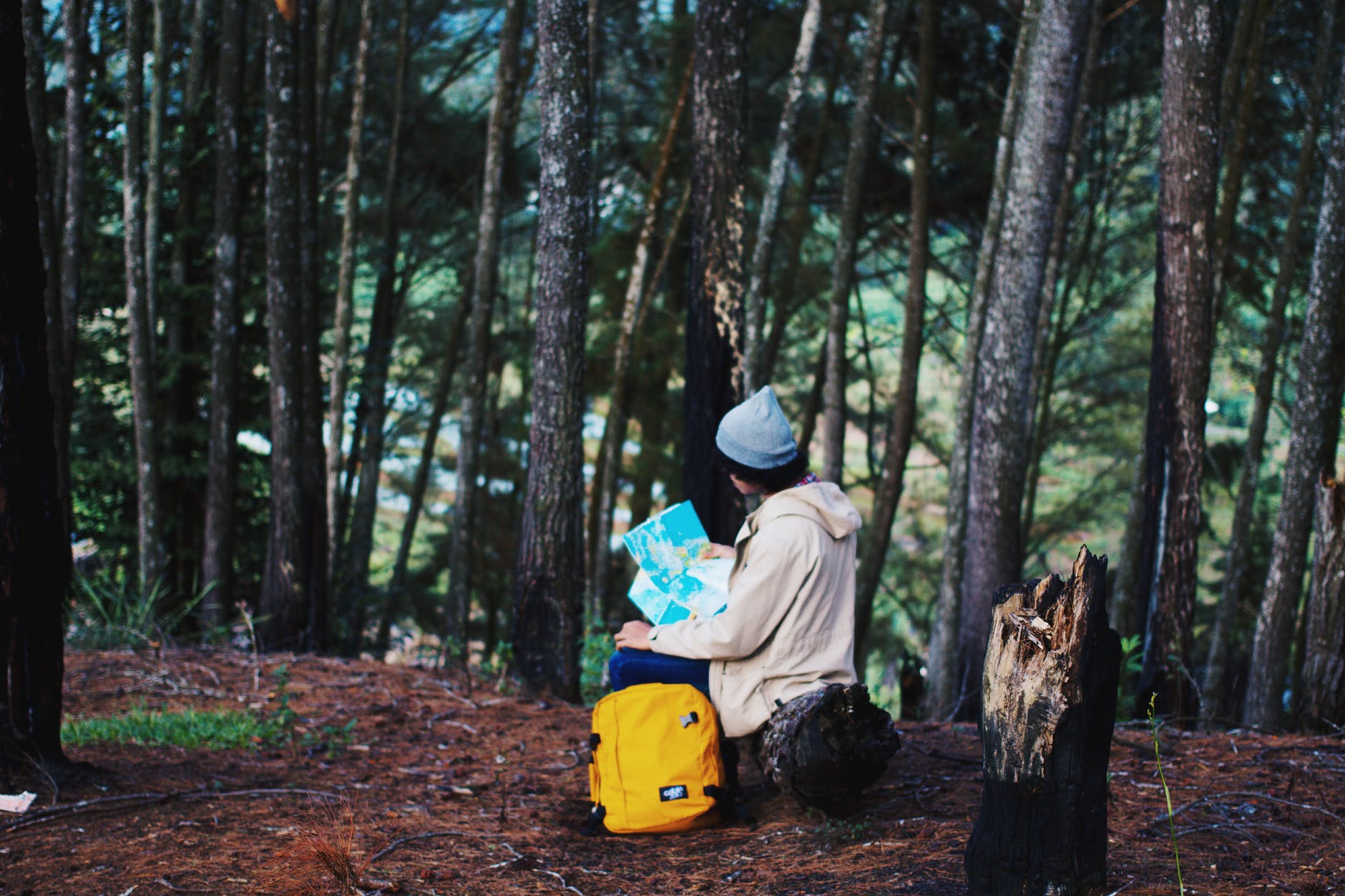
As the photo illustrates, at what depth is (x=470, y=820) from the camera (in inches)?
152

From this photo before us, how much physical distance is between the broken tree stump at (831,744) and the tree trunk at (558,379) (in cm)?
295

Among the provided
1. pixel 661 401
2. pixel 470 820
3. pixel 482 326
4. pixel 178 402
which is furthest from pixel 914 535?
pixel 470 820

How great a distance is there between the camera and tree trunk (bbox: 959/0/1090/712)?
6.12 m

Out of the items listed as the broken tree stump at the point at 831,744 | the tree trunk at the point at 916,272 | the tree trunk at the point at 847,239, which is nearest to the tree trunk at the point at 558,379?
the broken tree stump at the point at 831,744

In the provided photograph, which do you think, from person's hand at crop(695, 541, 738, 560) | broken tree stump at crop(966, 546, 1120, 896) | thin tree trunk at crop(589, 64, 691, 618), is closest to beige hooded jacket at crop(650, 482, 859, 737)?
person's hand at crop(695, 541, 738, 560)

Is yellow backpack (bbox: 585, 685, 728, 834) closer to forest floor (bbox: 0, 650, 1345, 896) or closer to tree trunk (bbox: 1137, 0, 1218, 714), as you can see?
forest floor (bbox: 0, 650, 1345, 896)

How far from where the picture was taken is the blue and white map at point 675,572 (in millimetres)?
3781

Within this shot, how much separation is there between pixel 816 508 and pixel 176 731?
3279 mm

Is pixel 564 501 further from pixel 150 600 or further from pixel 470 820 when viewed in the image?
pixel 150 600

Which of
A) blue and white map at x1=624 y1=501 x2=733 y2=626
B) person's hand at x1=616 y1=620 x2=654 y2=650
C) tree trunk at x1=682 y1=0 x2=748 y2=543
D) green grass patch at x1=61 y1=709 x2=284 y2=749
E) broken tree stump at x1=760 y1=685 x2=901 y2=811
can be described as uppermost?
tree trunk at x1=682 y1=0 x2=748 y2=543

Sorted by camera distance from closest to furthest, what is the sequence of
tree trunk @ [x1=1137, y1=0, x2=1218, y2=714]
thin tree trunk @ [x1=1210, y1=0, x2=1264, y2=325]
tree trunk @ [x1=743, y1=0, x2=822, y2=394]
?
tree trunk @ [x1=1137, y1=0, x2=1218, y2=714] → tree trunk @ [x1=743, y1=0, x2=822, y2=394] → thin tree trunk @ [x1=1210, y1=0, x2=1264, y2=325]

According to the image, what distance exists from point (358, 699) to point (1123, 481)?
13891mm

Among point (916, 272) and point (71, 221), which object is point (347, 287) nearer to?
point (71, 221)

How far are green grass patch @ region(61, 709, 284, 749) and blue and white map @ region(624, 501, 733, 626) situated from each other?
2.24 meters
